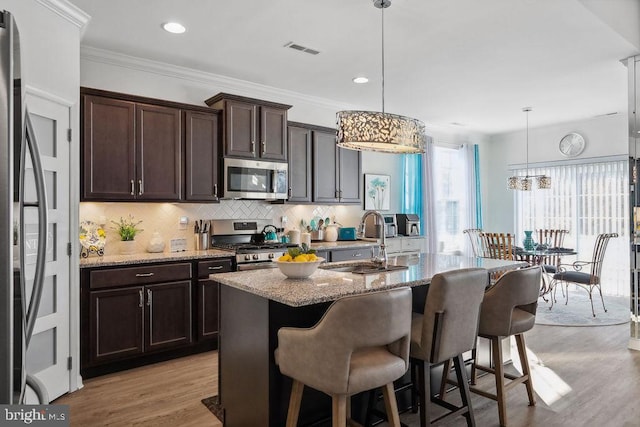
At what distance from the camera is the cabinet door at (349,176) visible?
18.4 feet

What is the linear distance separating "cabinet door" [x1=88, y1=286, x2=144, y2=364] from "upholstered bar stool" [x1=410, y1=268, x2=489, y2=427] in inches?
94.1

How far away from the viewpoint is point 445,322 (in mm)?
Result: 2174

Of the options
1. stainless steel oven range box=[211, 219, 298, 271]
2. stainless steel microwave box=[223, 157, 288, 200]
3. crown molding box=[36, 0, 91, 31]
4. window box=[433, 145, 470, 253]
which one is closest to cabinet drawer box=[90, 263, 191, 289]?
stainless steel oven range box=[211, 219, 298, 271]

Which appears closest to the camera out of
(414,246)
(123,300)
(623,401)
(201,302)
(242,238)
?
(623,401)

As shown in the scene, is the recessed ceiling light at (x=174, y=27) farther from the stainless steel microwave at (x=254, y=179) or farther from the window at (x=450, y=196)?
the window at (x=450, y=196)

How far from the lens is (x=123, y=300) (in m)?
3.51

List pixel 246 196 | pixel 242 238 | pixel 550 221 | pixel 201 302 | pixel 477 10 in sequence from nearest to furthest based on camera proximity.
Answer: pixel 477 10, pixel 201 302, pixel 246 196, pixel 242 238, pixel 550 221

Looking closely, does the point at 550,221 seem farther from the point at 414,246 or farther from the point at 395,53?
the point at 395,53

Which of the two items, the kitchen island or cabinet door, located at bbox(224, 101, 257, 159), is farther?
cabinet door, located at bbox(224, 101, 257, 159)

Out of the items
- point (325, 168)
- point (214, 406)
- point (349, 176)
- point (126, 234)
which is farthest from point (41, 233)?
point (349, 176)

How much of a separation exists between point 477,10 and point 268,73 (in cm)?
222

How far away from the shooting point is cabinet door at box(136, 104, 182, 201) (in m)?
3.89

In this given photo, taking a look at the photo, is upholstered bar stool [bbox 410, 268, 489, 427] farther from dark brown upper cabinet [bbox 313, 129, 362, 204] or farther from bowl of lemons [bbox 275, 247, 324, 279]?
dark brown upper cabinet [bbox 313, 129, 362, 204]

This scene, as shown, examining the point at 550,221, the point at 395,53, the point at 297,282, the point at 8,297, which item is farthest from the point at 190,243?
the point at 550,221
